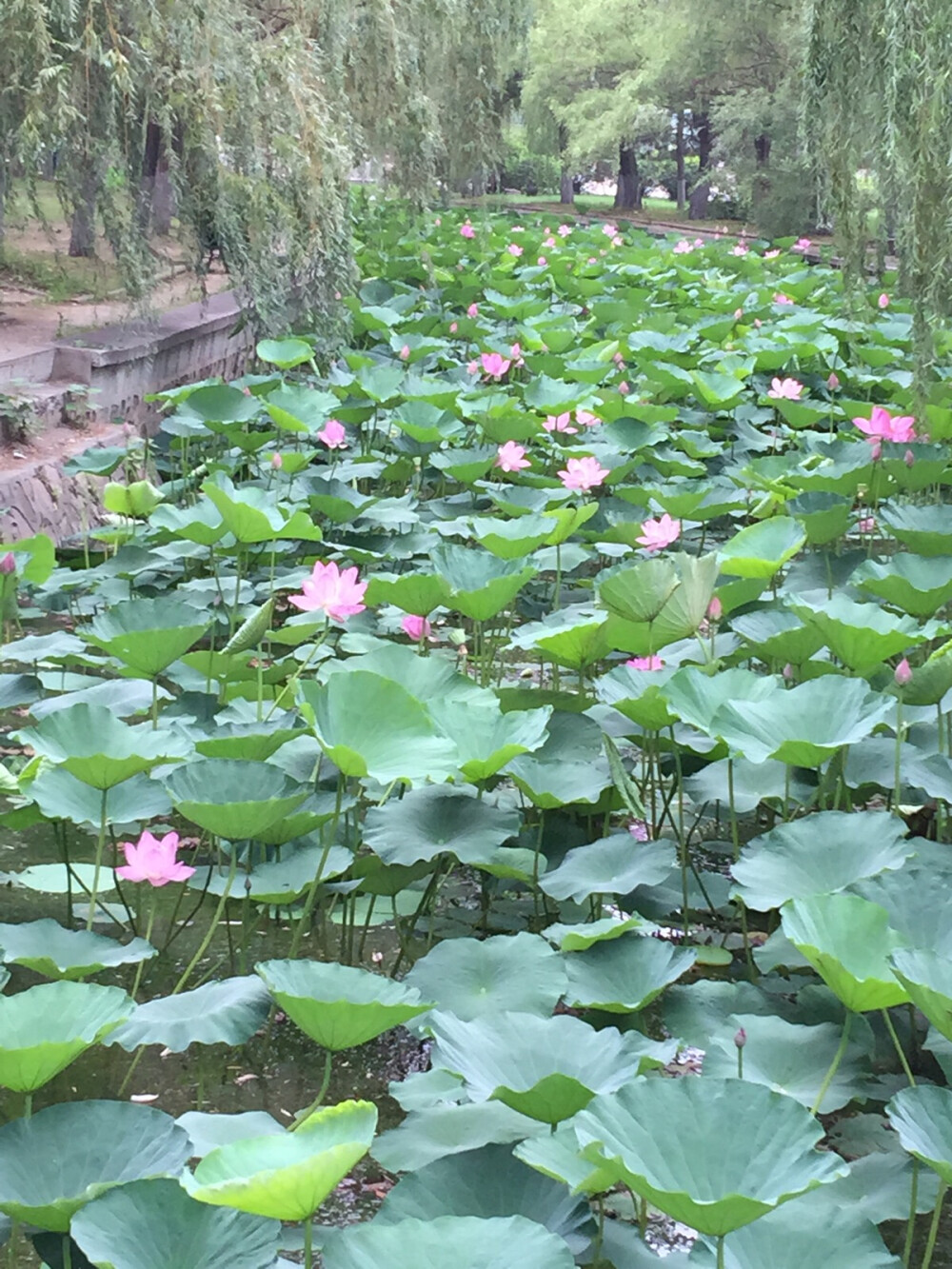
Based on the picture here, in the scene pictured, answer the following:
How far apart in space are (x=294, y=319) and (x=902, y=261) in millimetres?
3519

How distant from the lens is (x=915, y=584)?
2182 millimetres

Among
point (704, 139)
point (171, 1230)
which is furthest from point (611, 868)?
point (704, 139)

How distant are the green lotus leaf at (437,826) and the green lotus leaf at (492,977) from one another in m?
0.17

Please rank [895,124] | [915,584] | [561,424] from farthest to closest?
[561,424] < [895,124] < [915,584]

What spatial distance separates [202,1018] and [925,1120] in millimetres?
646

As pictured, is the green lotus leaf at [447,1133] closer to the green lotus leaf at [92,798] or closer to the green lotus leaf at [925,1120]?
the green lotus leaf at [925,1120]

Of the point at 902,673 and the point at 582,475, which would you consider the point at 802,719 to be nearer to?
the point at 902,673

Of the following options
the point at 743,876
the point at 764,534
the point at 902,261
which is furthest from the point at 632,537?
the point at 902,261

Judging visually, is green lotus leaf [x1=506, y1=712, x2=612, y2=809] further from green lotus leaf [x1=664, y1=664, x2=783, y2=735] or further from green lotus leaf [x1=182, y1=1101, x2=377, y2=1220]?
green lotus leaf [x1=182, y1=1101, x2=377, y2=1220]

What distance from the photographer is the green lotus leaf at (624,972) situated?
1.38 meters

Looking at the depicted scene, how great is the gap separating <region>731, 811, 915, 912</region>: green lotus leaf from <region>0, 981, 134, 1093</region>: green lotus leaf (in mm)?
652

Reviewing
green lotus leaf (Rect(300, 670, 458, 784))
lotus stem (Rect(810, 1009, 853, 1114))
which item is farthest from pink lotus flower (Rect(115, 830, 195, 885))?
lotus stem (Rect(810, 1009, 853, 1114))

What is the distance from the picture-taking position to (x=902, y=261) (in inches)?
155

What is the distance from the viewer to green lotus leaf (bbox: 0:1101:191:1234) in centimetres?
103
